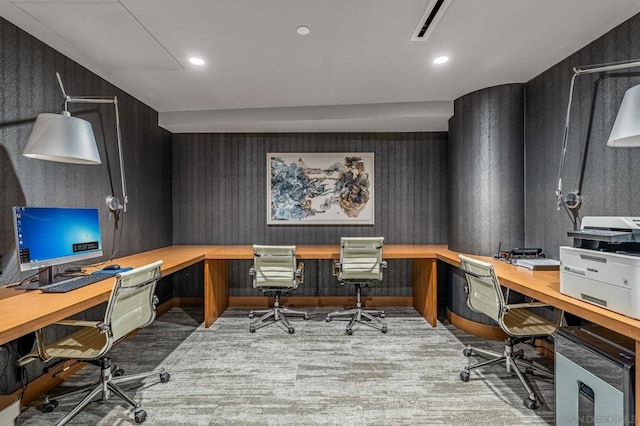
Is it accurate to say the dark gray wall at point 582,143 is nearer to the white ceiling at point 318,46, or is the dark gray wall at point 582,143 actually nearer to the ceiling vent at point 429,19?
the white ceiling at point 318,46

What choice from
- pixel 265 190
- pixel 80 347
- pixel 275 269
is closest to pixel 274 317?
pixel 275 269

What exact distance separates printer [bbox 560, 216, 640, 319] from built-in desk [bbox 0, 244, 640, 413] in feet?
0.19

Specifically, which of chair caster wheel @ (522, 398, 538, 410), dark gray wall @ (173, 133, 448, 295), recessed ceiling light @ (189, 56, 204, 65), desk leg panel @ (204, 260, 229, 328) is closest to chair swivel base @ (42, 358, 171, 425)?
desk leg panel @ (204, 260, 229, 328)

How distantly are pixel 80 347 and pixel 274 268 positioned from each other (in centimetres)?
177

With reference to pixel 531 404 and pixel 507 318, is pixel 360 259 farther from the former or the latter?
pixel 531 404

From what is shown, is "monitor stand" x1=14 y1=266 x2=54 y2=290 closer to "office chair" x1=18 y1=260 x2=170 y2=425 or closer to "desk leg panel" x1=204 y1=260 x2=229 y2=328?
"office chair" x1=18 y1=260 x2=170 y2=425

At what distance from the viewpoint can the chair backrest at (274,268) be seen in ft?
11.1

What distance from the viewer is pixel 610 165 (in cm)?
231

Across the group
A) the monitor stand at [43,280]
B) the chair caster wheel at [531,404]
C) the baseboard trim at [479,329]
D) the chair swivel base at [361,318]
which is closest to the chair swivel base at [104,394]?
the monitor stand at [43,280]

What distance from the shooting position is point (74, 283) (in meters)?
2.13

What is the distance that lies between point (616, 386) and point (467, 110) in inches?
110

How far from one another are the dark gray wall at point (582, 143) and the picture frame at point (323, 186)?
6.29ft

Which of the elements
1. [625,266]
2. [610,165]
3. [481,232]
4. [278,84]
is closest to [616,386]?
[625,266]

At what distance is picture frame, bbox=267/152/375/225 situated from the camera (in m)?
4.41
